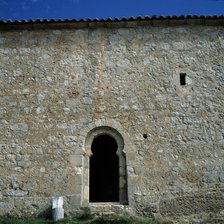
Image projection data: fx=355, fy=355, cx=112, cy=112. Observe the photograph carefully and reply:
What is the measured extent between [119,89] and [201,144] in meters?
2.78

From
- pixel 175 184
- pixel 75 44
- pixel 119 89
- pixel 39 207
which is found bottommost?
pixel 39 207

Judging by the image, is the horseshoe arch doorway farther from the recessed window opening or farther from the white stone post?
the recessed window opening

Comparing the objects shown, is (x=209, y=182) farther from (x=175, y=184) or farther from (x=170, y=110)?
(x=170, y=110)

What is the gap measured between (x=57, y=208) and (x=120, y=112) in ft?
10.2

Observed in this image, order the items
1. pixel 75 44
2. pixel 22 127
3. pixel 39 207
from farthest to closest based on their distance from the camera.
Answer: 1. pixel 75 44
2. pixel 22 127
3. pixel 39 207

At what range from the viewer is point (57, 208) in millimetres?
9031

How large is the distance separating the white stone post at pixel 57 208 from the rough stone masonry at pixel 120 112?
0.18 meters

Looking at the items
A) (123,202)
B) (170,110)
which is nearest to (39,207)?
(123,202)

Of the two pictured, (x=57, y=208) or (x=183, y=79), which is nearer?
(x=57, y=208)

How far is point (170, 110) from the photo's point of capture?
10125 millimetres

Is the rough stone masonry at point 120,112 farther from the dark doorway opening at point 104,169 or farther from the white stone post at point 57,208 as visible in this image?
the dark doorway opening at point 104,169

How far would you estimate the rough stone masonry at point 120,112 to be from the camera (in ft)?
30.9

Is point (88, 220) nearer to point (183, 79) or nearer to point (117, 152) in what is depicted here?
point (117, 152)

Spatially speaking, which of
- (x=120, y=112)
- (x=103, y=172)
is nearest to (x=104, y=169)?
(x=103, y=172)
